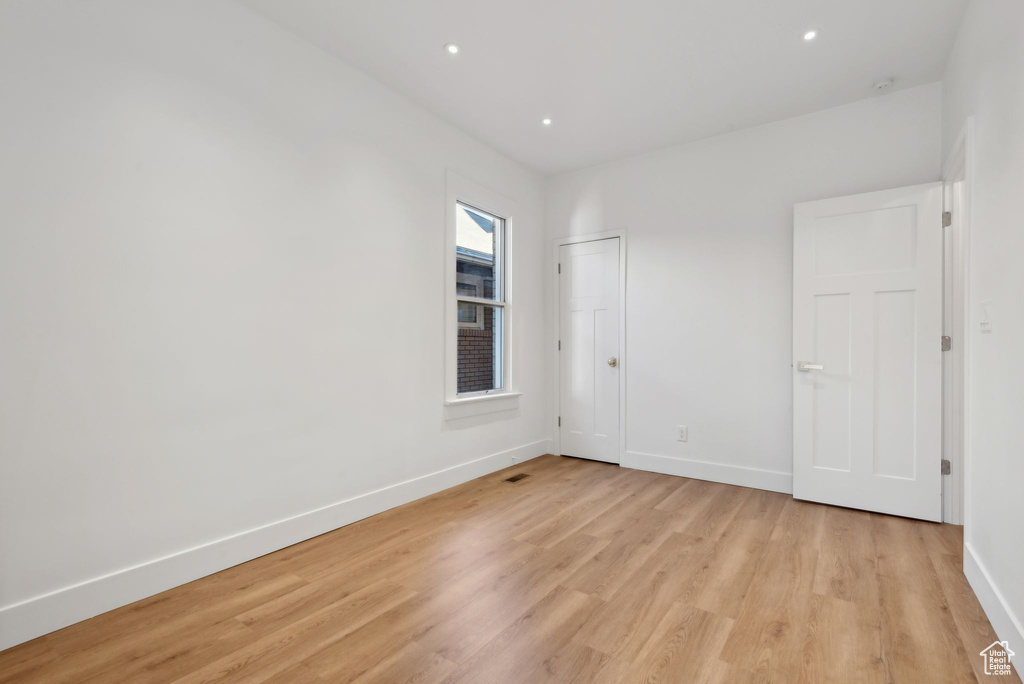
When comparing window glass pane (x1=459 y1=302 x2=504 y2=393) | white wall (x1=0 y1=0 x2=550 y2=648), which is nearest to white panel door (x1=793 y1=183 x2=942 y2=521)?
window glass pane (x1=459 y1=302 x2=504 y2=393)

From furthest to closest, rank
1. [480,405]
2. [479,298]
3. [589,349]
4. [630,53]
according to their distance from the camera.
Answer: [589,349]
[479,298]
[480,405]
[630,53]

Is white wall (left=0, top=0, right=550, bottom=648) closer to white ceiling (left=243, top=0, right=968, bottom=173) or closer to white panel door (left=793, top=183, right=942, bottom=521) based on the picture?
white ceiling (left=243, top=0, right=968, bottom=173)

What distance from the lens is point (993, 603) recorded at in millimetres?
1840

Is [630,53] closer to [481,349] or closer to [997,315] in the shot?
[997,315]

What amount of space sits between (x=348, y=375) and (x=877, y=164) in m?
3.92

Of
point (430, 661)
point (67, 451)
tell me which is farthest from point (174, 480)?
point (430, 661)

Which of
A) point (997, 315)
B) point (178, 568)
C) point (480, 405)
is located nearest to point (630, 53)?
point (997, 315)

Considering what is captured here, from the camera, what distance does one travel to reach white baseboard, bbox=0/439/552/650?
5.86ft

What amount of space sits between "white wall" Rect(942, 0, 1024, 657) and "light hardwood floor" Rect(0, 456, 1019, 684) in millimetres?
255

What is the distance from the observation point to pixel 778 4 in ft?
7.93

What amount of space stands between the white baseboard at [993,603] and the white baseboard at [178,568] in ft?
9.81

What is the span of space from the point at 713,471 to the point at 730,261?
1746 mm

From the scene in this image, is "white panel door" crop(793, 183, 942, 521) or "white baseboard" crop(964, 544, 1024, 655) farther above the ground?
"white panel door" crop(793, 183, 942, 521)

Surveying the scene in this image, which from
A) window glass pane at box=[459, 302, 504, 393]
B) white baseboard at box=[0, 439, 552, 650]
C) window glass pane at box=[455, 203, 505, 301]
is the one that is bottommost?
white baseboard at box=[0, 439, 552, 650]
